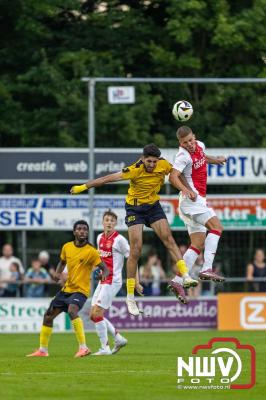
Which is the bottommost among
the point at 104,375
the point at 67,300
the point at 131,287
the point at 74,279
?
the point at 104,375

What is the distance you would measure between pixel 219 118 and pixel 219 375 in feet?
58.5

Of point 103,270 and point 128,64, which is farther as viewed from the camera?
point 128,64

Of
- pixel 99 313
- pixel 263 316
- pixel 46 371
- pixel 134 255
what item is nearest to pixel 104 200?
pixel 263 316

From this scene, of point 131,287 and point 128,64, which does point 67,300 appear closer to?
point 131,287

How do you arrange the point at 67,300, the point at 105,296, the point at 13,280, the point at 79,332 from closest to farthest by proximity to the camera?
the point at 79,332 < the point at 67,300 < the point at 105,296 < the point at 13,280

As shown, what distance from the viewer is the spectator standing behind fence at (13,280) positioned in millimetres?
29047

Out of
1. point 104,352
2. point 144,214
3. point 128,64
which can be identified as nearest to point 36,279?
point 104,352

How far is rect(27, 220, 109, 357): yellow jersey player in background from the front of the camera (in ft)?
67.2

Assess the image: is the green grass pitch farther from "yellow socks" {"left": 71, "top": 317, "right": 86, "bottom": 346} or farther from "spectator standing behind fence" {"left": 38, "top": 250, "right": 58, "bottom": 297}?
"spectator standing behind fence" {"left": 38, "top": 250, "right": 58, "bottom": 297}

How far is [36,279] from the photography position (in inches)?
1158

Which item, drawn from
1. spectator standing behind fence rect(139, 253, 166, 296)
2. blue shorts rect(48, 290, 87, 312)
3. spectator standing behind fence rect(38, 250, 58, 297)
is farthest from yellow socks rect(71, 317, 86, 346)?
spectator standing behind fence rect(139, 253, 166, 296)

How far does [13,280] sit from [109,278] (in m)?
7.50

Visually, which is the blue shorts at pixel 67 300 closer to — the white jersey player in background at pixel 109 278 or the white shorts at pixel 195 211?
the white jersey player in background at pixel 109 278

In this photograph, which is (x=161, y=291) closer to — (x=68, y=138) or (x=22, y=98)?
(x=68, y=138)
